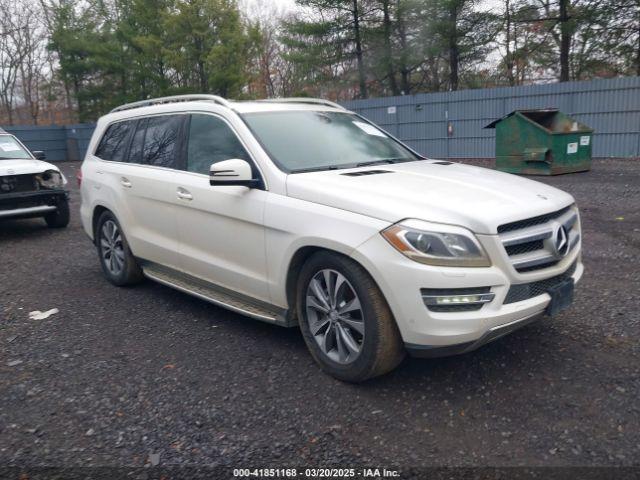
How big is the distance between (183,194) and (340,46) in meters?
24.5

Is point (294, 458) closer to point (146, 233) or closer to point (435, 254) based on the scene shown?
point (435, 254)

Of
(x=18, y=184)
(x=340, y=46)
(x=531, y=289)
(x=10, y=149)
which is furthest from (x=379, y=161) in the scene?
(x=340, y=46)

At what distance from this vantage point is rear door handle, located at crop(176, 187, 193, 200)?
14.9ft

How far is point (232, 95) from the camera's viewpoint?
2914cm

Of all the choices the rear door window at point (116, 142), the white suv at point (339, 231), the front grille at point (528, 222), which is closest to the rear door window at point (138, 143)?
the white suv at point (339, 231)

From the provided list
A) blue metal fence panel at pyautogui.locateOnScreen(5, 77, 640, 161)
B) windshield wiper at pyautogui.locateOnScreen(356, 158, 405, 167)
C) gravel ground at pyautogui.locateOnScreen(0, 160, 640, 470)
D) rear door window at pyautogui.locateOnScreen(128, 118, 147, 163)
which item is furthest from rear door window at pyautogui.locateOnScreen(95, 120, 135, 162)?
blue metal fence panel at pyautogui.locateOnScreen(5, 77, 640, 161)

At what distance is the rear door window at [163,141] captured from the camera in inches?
194

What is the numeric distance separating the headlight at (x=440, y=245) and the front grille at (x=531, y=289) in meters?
0.23

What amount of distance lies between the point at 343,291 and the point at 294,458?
3.33ft

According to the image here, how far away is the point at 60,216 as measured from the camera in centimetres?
957

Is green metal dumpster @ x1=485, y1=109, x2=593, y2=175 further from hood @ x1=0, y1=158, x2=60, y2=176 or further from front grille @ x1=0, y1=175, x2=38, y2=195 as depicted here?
front grille @ x1=0, y1=175, x2=38, y2=195

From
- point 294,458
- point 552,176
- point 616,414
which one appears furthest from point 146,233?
point 552,176

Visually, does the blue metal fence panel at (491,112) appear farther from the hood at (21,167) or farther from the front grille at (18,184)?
the front grille at (18,184)

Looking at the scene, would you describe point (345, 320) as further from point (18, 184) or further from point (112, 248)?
point (18, 184)
